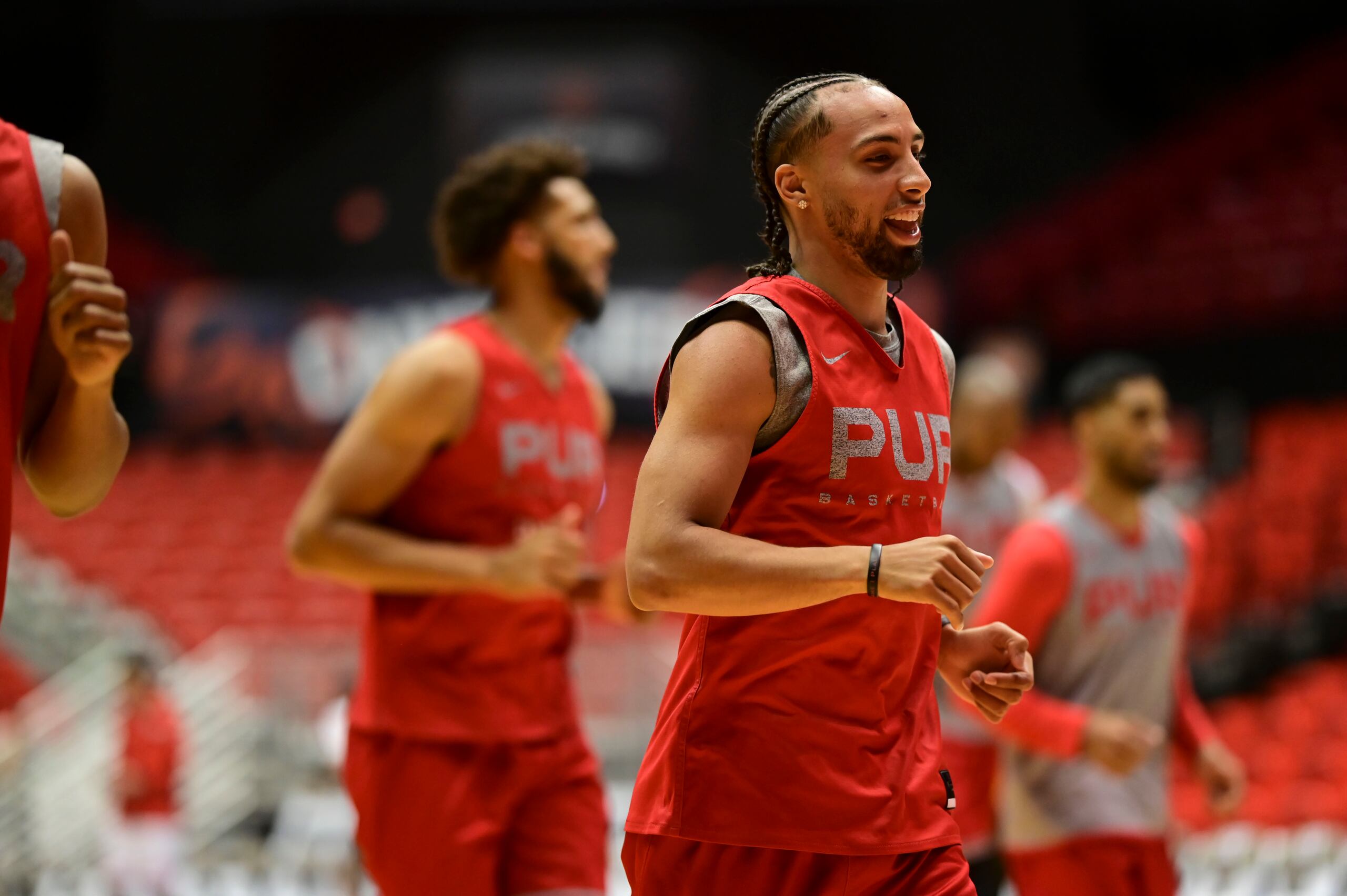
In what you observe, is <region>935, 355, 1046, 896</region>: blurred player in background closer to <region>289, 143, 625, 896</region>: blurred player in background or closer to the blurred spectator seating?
<region>289, 143, 625, 896</region>: blurred player in background

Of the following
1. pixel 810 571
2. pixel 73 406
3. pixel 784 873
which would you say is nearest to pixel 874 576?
pixel 810 571

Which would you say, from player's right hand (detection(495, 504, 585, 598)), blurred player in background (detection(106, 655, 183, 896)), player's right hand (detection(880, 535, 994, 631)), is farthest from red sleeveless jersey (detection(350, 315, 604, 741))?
blurred player in background (detection(106, 655, 183, 896))

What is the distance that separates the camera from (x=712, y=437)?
7.72 ft

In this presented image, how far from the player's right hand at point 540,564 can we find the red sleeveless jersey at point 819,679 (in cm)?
109

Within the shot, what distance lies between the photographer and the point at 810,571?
2.25 m

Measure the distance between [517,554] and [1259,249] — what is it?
564 inches

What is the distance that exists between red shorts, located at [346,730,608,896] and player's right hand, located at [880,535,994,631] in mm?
1608

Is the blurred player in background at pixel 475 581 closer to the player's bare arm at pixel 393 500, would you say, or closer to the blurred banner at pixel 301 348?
the player's bare arm at pixel 393 500

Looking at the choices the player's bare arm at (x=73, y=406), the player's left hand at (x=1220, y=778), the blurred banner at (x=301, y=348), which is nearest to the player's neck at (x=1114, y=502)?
the player's left hand at (x=1220, y=778)

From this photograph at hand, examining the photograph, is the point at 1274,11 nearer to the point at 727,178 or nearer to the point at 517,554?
the point at 727,178

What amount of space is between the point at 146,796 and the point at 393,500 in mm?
7083

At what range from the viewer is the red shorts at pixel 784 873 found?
237 cm

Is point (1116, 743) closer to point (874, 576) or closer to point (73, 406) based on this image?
point (874, 576)

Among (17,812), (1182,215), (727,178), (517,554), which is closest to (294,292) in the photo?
(727,178)
